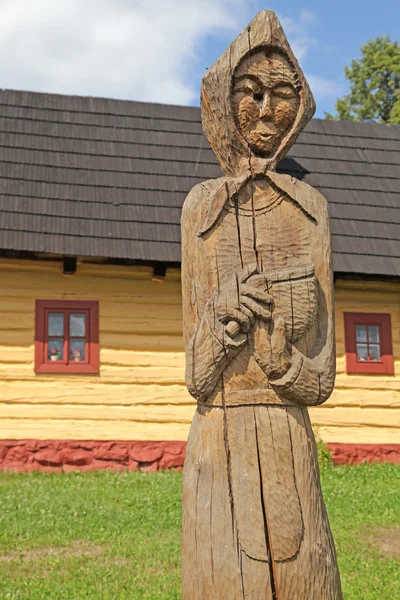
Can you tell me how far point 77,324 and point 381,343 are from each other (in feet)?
16.0

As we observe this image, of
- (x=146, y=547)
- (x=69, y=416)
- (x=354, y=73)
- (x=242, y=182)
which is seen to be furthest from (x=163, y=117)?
(x=354, y=73)

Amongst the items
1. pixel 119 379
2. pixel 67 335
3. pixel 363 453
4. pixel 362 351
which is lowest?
pixel 363 453

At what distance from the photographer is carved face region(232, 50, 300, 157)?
3109mm

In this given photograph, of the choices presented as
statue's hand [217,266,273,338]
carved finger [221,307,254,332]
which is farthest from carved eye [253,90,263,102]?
carved finger [221,307,254,332]

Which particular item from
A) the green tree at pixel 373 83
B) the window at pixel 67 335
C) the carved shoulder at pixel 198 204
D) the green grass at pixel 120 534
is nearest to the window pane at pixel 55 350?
the window at pixel 67 335

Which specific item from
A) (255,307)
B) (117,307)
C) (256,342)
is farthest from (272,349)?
(117,307)

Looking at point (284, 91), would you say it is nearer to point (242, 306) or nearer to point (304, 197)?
point (304, 197)

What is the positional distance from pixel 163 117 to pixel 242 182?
1055cm

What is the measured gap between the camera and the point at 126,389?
10.9 meters

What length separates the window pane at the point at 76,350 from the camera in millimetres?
10922

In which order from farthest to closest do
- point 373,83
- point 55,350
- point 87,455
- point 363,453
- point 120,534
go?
point 373,83 → point 363,453 → point 55,350 → point 87,455 → point 120,534

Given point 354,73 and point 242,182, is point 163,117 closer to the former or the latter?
point 242,182

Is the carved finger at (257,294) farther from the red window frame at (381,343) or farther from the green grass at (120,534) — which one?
the red window frame at (381,343)

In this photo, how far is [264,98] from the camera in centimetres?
314
